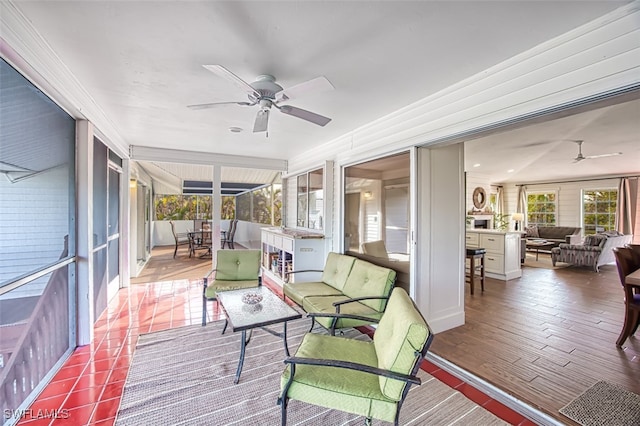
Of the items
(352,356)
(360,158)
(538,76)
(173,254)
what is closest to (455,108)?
(538,76)

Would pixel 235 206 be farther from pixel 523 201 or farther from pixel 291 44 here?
pixel 523 201

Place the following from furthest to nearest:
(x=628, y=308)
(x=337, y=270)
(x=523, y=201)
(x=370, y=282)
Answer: (x=523, y=201)
(x=337, y=270)
(x=370, y=282)
(x=628, y=308)

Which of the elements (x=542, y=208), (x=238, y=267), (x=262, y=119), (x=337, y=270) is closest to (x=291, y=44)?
(x=262, y=119)

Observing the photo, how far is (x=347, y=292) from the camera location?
325cm

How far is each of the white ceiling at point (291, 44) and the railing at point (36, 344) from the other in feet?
5.75

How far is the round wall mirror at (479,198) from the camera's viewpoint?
8625 millimetres

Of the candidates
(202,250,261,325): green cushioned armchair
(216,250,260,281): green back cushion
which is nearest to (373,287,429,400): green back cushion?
(202,250,261,325): green cushioned armchair

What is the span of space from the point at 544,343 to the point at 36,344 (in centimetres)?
459

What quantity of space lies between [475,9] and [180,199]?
35.8ft

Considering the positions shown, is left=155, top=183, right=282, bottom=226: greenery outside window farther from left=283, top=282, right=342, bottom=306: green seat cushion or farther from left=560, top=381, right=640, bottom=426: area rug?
left=560, top=381, right=640, bottom=426: area rug

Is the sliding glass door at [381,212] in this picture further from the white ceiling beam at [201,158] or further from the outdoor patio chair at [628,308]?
the white ceiling beam at [201,158]

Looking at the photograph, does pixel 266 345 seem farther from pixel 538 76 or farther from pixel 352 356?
pixel 538 76

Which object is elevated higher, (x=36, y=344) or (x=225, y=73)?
(x=225, y=73)

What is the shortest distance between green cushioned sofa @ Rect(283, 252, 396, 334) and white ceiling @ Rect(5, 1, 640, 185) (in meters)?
1.88
